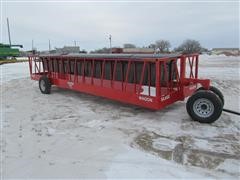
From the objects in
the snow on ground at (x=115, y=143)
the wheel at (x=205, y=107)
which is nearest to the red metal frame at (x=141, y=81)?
the snow on ground at (x=115, y=143)

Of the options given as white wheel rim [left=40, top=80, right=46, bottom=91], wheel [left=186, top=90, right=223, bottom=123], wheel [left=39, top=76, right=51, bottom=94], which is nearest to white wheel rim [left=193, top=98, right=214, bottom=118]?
wheel [left=186, top=90, right=223, bottom=123]

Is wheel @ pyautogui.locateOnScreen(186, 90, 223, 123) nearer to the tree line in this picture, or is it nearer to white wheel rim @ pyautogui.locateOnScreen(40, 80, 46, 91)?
the tree line

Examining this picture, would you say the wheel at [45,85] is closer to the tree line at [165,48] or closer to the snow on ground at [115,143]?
the snow on ground at [115,143]

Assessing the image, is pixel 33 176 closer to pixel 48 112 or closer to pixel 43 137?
pixel 43 137

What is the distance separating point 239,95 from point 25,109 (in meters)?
7.35

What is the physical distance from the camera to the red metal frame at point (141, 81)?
569 centimetres

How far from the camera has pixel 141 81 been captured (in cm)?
596

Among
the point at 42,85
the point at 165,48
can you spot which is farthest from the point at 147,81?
the point at 165,48

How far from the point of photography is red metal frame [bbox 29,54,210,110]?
18.7 feet

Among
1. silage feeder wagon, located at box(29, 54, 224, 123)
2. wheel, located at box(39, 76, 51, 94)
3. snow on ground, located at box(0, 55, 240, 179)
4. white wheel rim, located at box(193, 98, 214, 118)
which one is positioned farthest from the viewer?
wheel, located at box(39, 76, 51, 94)

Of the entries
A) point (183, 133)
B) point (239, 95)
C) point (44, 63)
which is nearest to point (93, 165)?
point (183, 133)

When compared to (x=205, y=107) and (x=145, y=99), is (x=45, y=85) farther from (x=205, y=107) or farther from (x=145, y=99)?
(x=205, y=107)

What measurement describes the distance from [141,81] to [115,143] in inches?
84.0

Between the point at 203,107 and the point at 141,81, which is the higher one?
the point at 141,81
